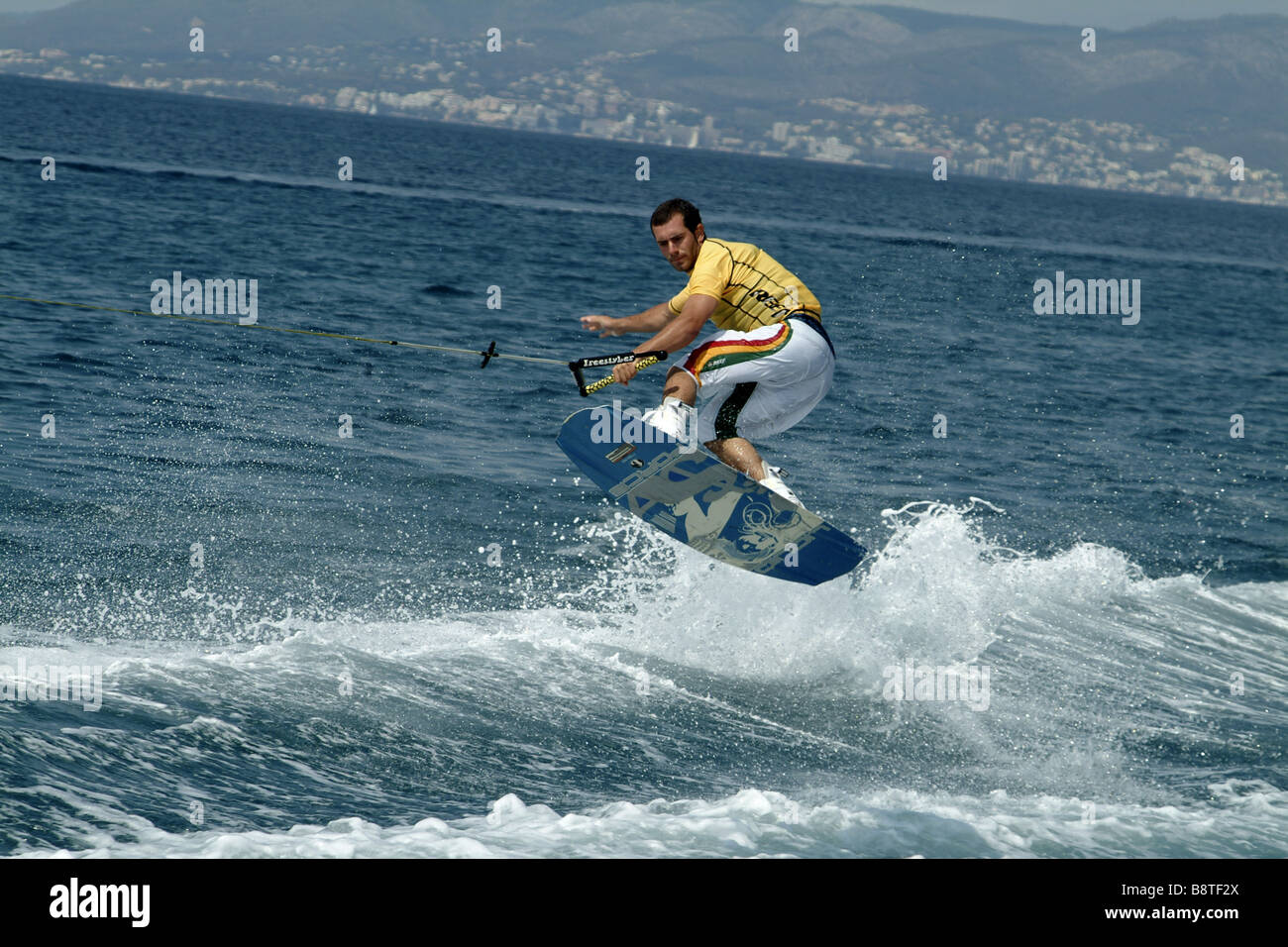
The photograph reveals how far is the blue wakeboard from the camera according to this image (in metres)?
7.97

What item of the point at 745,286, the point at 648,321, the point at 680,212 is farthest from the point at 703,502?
the point at 680,212

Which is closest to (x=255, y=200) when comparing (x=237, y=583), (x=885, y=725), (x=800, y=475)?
(x=800, y=475)

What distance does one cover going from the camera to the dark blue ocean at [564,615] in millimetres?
6055

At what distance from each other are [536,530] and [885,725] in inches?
167

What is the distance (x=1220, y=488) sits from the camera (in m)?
15.6

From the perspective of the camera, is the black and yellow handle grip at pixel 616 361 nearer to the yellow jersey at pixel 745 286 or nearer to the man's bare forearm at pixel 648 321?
the man's bare forearm at pixel 648 321

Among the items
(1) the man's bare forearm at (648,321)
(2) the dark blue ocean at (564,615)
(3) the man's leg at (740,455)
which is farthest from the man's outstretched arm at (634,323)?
(2) the dark blue ocean at (564,615)

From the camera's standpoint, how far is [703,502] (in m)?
8.18

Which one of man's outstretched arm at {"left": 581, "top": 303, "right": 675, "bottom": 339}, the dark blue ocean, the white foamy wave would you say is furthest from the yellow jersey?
the white foamy wave

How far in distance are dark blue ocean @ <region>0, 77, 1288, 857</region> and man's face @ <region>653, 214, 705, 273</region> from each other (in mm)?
2481

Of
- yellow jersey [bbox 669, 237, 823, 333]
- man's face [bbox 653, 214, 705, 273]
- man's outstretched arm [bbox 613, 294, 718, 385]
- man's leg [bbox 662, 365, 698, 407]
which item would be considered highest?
man's face [bbox 653, 214, 705, 273]

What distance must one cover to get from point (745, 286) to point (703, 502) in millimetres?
1405

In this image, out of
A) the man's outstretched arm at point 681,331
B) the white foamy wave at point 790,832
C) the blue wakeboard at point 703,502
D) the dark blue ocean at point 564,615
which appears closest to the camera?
the white foamy wave at point 790,832

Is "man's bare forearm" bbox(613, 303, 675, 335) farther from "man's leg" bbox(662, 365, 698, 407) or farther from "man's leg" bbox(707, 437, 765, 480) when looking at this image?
"man's leg" bbox(707, 437, 765, 480)
